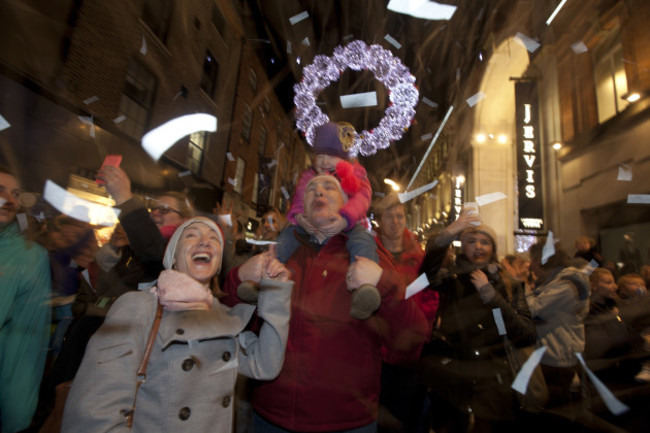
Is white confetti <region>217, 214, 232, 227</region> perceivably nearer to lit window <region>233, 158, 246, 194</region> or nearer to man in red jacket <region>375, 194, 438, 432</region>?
man in red jacket <region>375, 194, 438, 432</region>

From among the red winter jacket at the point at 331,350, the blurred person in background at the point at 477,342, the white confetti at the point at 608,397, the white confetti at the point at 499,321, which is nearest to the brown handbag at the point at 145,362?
the red winter jacket at the point at 331,350

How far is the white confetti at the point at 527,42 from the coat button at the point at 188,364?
12.9 m

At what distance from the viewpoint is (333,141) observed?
2.44 meters

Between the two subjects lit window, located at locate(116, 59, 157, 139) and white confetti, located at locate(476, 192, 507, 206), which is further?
lit window, located at locate(116, 59, 157, 139)

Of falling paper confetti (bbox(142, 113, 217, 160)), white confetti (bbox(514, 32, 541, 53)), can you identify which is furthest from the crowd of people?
white confetti (bbox(514, 32, 541, 53))

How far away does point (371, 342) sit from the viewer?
5.66 feet

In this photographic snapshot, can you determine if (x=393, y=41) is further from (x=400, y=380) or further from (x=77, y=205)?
(x=77, y=205)

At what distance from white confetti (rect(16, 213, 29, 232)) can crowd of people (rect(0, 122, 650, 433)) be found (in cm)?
7

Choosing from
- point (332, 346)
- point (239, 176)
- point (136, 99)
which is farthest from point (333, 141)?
point (239, 176)

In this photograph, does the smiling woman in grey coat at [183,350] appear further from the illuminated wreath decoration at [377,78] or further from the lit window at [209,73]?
the lit window at [209,73]

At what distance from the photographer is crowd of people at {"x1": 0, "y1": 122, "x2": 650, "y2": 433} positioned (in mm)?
1405

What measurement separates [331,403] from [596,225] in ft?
31.2

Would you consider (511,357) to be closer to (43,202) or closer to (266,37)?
(43,202)

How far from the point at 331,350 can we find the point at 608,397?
3387 millimetres
